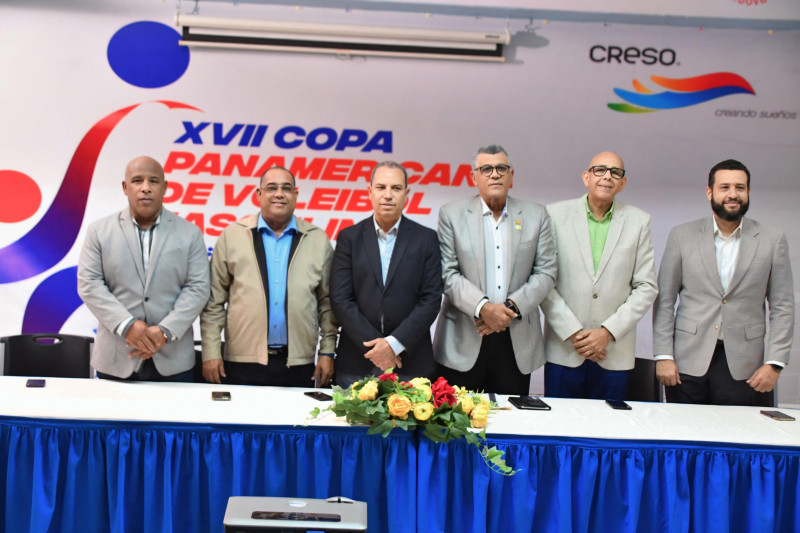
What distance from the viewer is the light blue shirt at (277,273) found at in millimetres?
3537

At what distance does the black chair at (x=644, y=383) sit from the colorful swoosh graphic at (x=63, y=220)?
10.8 ft

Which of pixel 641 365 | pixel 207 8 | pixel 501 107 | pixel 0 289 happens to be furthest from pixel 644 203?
pixel 0 289

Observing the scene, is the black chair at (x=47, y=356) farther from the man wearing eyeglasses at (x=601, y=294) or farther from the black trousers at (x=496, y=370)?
the man wearing eyeglasses at (x=601, y=294)

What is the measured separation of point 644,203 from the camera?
5.12m

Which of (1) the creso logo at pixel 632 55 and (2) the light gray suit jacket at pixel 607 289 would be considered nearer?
(2) the light gray suit jacket at pixel 607 289

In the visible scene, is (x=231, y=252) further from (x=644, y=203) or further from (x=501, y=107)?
(x=644, y=203)

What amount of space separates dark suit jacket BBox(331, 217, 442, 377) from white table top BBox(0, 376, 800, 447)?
1.43 feet

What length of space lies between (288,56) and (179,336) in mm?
2334

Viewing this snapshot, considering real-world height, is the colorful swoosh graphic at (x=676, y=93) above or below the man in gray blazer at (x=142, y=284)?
above

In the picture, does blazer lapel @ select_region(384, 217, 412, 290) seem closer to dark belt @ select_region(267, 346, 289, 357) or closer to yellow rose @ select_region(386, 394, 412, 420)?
Answer: dark belt @ select_region(267, 346, 289, 357)

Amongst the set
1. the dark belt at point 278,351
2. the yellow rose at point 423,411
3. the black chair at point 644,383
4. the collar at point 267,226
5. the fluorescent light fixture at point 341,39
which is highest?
the fluorescent light fixture at point 341,39

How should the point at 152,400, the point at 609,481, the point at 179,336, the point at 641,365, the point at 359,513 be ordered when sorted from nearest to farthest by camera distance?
1. the point at 359,513
2. the point at 609,481
3. the point at 152,400
4. the point at 179,336
5. the point at 641,365

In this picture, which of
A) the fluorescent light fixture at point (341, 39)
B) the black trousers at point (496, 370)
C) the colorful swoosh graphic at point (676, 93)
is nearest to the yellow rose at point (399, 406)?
the black trousers at point (496, 370)

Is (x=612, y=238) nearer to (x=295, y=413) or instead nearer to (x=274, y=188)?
(x=274, y=188)
